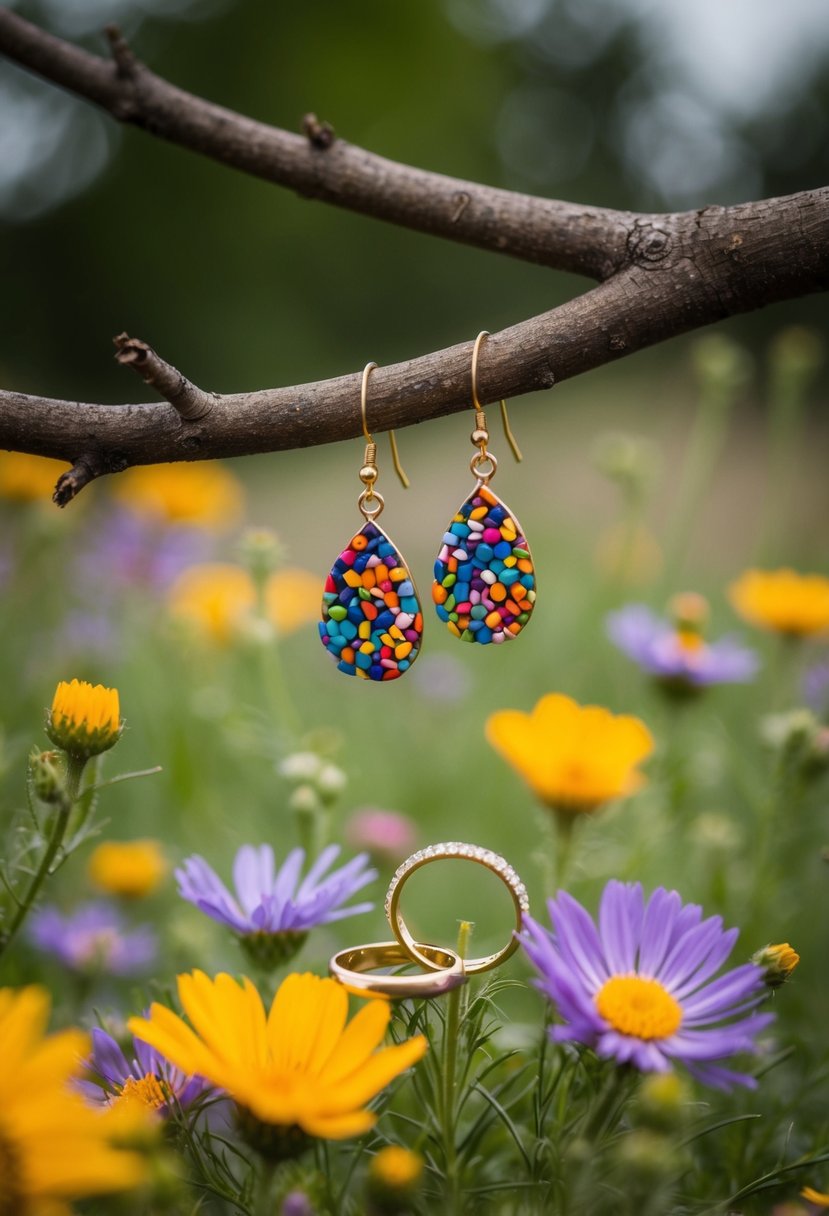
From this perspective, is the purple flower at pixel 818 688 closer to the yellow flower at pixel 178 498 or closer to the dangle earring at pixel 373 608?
the dangle earring at pixel 373 608

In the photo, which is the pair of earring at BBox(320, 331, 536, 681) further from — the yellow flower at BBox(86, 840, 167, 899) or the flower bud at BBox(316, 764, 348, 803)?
the yellow flower at BBox(86, 840, 167, 899)

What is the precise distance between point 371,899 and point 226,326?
245cm

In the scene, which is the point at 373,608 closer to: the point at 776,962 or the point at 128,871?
the point at 776,962

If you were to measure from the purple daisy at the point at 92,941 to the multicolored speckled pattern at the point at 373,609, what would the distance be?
0.73 ft

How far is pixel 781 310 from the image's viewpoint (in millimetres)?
2449

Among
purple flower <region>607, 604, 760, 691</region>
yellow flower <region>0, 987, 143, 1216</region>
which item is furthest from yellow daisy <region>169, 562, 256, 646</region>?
yellow flower <region>0, 987, 143, 1216</region>

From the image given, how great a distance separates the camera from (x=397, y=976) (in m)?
0.32

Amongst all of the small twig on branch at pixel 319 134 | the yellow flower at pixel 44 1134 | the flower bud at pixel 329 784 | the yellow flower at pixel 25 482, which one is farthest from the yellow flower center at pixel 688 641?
the yellow flower at pixel 25 482

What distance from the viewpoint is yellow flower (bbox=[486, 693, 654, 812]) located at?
427 mm

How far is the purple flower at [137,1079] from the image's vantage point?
301mm

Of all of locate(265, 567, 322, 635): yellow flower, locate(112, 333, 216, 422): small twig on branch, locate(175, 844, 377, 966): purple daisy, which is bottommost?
locate(175, 844, 377, 966): purple daisy

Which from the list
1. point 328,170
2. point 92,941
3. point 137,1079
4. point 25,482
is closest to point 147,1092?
point 137,1079

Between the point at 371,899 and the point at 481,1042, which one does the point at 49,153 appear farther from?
the point at 481,1042

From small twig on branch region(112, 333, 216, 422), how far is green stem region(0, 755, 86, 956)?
13 centimetres
